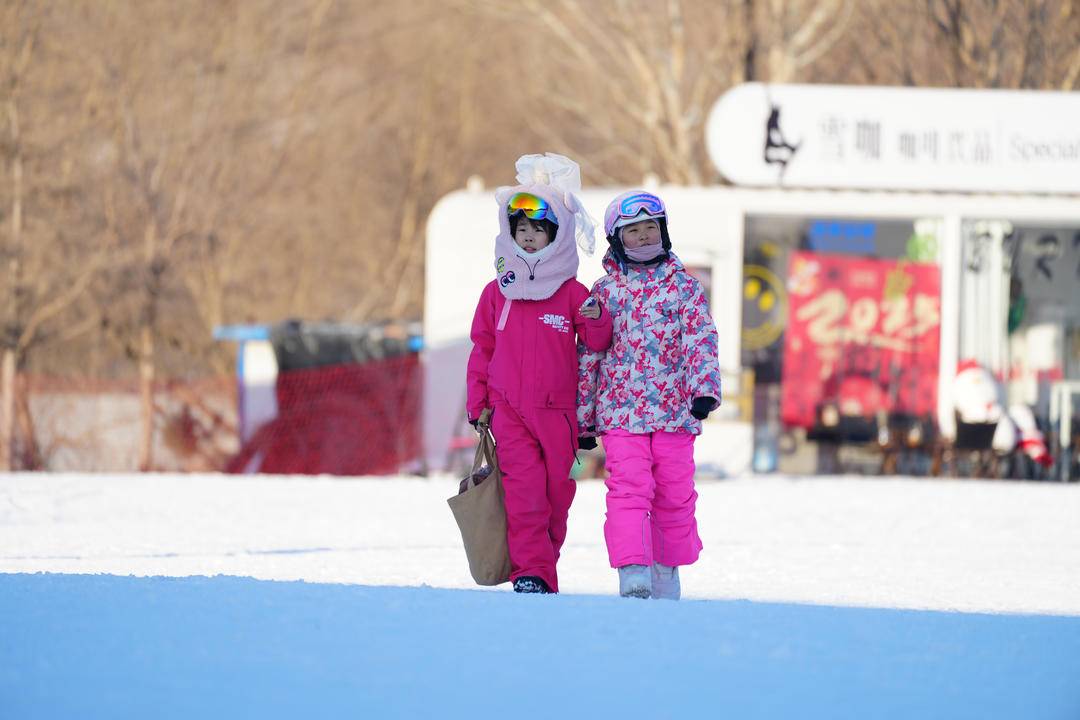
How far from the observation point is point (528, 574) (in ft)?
18.5

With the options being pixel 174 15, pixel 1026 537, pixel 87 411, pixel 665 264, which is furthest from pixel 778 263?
pixel 174 15

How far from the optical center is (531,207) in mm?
5914

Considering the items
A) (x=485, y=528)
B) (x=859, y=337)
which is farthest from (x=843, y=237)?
(x=485, y=528)

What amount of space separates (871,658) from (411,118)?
100 ft

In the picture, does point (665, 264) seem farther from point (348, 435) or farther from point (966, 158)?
point (348, 435)

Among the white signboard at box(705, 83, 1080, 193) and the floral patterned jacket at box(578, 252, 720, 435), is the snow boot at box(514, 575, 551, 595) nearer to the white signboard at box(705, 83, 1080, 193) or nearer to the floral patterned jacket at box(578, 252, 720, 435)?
the floral patterned jacket at box(578, 252, 720, 435)

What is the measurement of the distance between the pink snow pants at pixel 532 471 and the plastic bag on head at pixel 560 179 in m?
0.79

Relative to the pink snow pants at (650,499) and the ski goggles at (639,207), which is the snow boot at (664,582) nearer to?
the pink snow pants at (650,499)

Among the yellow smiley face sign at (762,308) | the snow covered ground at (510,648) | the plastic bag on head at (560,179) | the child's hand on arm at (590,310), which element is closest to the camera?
the snow covered ground at (510,648)

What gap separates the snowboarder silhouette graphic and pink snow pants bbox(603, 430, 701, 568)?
29.0 feet

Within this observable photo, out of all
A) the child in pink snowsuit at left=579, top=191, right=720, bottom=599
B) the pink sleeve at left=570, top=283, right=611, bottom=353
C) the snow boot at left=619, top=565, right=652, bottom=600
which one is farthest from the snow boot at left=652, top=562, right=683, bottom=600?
the pink sleeve at left=570, top=283, right=611, bottom=353

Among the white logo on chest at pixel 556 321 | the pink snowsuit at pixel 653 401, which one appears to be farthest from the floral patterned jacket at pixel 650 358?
the white logo on chest at pixel 556 321

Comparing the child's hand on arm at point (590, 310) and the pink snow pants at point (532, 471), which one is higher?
the child's hand on arm at point (590, 310)

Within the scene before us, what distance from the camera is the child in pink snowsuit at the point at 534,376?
18.6 feet
